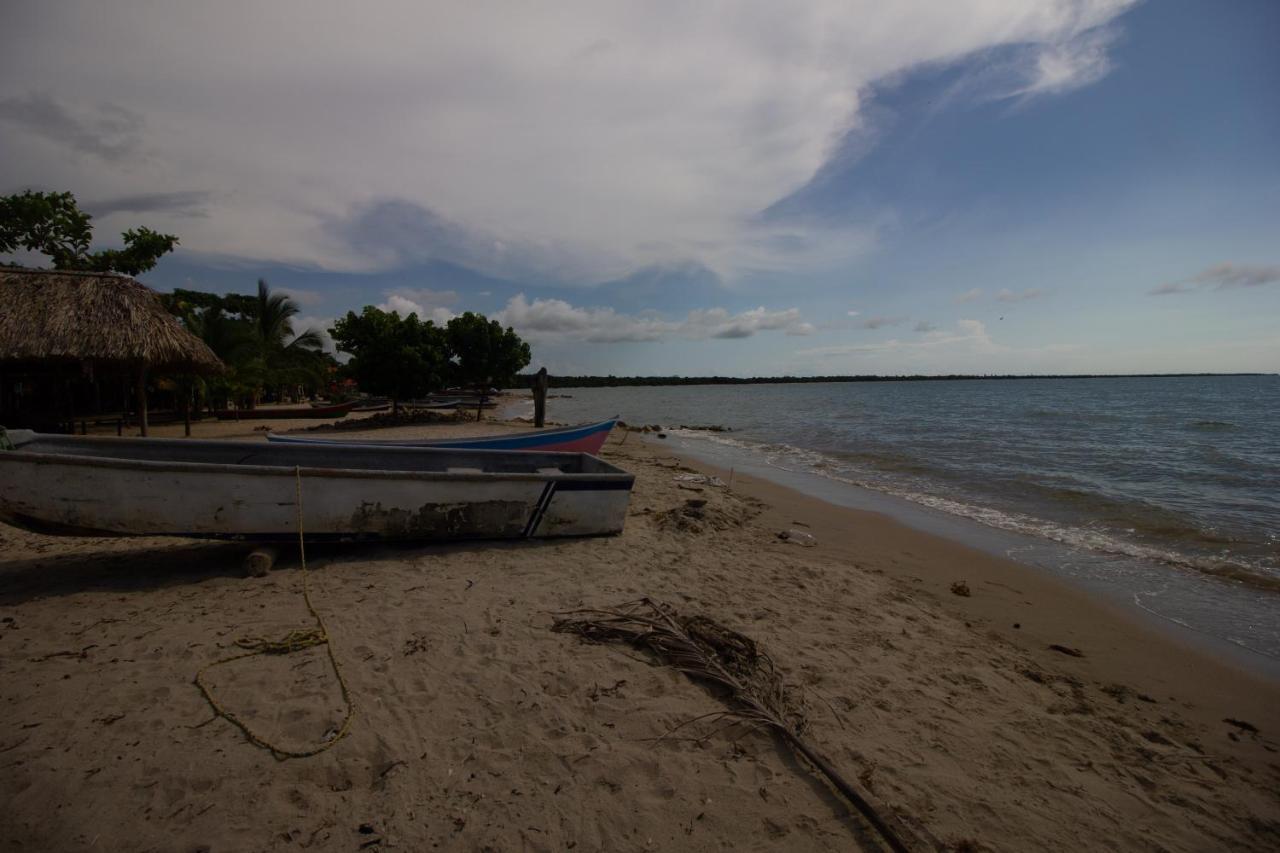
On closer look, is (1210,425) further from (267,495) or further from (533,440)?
(267,495)

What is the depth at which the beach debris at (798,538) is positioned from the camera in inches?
267

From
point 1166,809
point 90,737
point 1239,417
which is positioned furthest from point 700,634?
point 1239,417

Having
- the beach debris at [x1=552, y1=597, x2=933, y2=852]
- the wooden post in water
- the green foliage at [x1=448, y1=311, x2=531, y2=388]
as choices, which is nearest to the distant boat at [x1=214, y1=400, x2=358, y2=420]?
the green foliage at [x1=448, y1=311, x2=531, y2=388]

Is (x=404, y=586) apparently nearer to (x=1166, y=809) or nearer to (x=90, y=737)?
(x=90, y=737)

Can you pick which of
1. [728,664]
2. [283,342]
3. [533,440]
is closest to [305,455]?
[533,440]

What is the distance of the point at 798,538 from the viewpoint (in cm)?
694

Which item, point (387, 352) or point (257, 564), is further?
point (387, 352)

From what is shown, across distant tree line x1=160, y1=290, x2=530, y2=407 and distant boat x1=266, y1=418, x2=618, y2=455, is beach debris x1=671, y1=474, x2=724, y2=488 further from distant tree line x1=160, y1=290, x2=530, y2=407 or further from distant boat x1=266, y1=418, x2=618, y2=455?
distant tree line x1=160, y1=290, x2=530, y2=407

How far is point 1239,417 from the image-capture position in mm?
26172

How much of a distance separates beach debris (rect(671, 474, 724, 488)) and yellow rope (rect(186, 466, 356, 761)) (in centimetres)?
700

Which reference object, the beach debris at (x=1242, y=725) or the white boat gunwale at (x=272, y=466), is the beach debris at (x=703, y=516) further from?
the beach debris at (x=1242, y=725)

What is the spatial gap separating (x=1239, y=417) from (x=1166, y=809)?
34.6m

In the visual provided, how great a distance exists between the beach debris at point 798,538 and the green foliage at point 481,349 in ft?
57.9

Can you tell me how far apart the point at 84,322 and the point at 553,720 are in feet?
47.1
